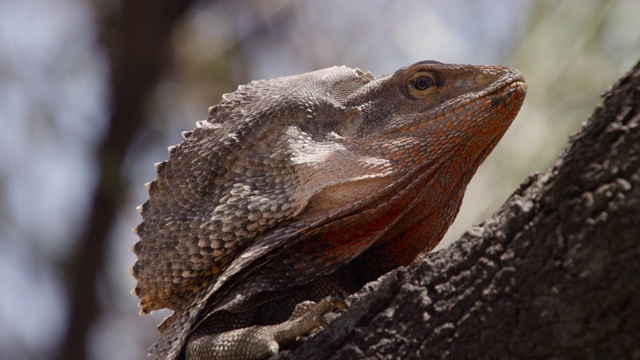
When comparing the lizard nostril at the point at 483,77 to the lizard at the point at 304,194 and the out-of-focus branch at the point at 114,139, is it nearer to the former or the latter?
the lizard at the point at 304,194

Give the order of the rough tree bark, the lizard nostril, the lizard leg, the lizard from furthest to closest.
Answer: the lizard nostril < the lizard < the lizard leg < the rough tree bark

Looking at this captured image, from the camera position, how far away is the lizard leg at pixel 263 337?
9.51 ft

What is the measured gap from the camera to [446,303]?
258cm

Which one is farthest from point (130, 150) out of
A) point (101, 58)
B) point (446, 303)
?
point (446, 303)

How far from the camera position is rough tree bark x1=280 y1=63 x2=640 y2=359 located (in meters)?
2.15

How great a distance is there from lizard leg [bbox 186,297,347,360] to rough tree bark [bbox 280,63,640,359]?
0.61 ft

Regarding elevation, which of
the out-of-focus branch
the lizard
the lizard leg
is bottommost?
the lizard leg

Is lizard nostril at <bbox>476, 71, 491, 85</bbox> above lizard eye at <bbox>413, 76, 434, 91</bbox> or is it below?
below

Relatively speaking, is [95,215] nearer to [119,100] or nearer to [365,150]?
[119,100]

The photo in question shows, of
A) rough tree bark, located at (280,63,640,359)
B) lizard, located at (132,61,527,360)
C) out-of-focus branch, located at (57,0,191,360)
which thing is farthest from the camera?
out-of-focus branch, located at (57,0,191,360)

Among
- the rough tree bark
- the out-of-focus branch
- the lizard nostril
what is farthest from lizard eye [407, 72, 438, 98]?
the out-of-focus branch

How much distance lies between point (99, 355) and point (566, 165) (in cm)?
1053

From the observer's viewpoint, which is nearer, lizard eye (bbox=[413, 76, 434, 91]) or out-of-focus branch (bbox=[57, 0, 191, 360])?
lizard eye (bbox=[413, 76, 434, 91])

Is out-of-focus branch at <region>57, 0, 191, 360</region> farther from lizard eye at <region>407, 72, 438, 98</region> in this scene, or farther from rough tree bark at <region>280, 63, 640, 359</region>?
rough tree bark at <region>280, 63, 640, 359</region>
